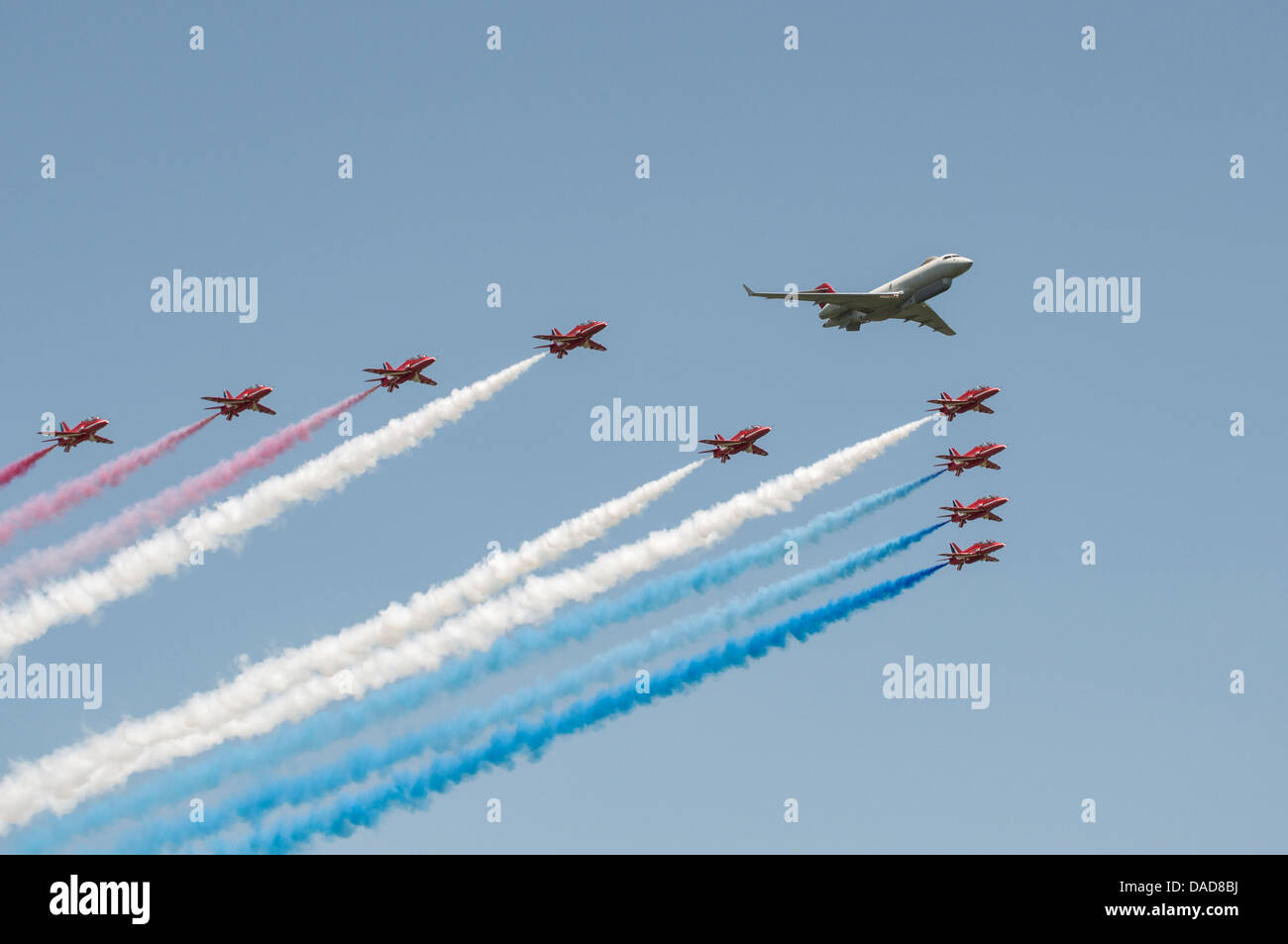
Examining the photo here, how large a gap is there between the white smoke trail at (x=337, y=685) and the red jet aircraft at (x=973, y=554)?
11116 millimetres

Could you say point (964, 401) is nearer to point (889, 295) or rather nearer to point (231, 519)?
point (889, 295)

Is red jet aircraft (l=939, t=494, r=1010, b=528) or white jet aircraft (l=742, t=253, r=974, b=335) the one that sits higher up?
white jet aircraft (l=742, t=253, r=974, b=335)

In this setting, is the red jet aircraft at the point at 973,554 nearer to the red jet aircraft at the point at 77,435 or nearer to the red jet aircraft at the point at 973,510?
the red jet aircraft at the point at 973,510

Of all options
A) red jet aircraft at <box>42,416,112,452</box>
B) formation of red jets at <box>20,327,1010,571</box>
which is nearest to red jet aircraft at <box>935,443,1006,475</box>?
formation of red jets at <box>20,327,1010,571</box>

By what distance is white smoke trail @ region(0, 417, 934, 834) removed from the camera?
116 m

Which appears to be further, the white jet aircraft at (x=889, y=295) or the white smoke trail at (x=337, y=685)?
the white jet aircraft at (x=889, y=295)

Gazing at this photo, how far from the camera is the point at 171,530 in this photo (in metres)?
131

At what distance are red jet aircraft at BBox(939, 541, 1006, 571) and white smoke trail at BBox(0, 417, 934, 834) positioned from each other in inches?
438

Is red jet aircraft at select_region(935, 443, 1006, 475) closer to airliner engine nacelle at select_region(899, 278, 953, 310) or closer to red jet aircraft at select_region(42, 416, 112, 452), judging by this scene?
airliner engine nacelle at select_region(899, 278, 953, 310)

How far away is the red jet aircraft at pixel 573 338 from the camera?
131 m

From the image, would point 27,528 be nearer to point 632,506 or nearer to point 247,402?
point 247,402

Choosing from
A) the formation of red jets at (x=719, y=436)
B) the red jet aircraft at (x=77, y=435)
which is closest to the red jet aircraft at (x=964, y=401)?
the formation of red jets at (x=719, y=436)

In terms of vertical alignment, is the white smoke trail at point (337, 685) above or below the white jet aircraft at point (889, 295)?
below
